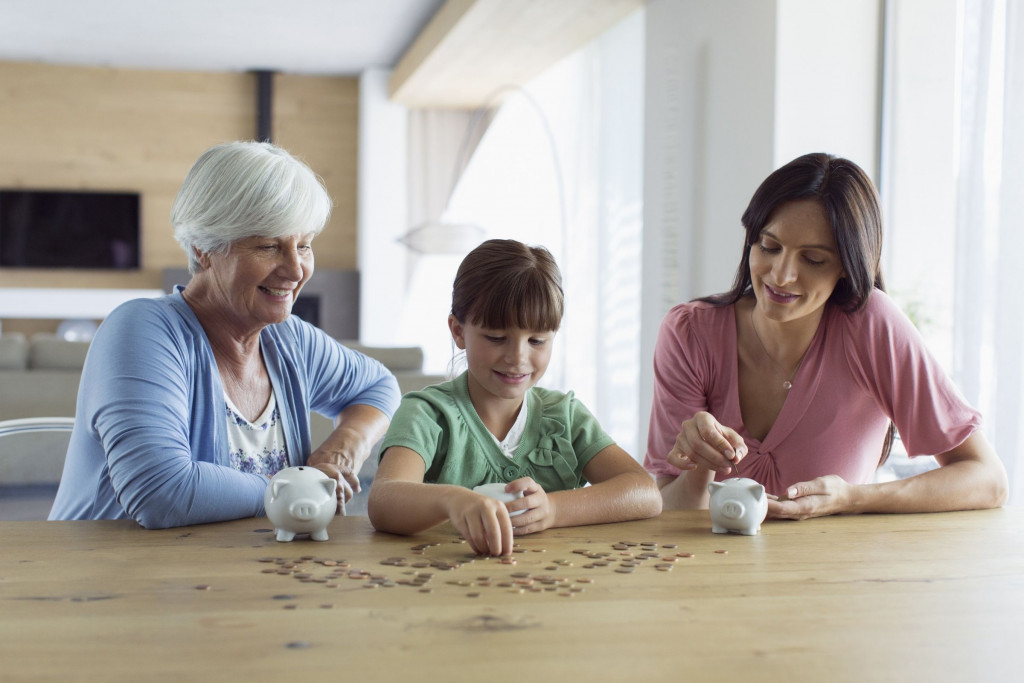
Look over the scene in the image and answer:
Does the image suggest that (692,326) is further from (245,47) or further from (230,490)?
(245,47)

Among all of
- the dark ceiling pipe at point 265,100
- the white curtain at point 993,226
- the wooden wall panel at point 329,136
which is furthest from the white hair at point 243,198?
the dark ceiling pipe at point 265,100

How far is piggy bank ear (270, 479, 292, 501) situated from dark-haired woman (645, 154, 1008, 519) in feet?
2.32

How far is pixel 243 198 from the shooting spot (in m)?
1.58

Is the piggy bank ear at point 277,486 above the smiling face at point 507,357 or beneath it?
beneath

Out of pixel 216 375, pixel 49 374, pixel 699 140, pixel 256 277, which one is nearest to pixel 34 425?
pixel 216 375

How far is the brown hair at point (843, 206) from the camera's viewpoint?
170 cm

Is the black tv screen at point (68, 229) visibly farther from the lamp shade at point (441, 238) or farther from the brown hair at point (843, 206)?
the brown hair at point (843, 206)

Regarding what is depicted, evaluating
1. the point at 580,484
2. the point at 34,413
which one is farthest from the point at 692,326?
the point at 34,413

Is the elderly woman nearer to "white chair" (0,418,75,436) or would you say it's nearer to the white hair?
the white hair

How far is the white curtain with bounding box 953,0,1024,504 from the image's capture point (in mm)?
2721

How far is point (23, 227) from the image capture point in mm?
8312

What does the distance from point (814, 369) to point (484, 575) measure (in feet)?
3.17

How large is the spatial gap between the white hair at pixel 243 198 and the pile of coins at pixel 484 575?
2.13 feet

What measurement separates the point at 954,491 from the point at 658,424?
57cm
